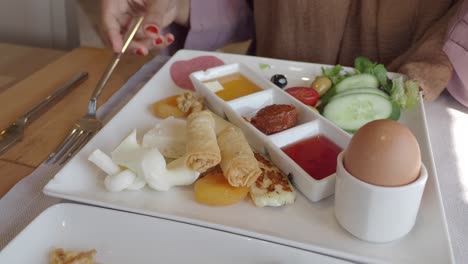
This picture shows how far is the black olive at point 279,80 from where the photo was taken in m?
1.16

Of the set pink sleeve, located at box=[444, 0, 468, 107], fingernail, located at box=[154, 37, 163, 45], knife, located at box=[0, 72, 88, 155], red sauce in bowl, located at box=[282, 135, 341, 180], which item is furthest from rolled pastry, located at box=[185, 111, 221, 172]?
pink sleeve, located at box=[444, 0, 468, 107]

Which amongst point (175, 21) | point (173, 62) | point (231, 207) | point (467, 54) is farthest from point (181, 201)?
point (175, 21)

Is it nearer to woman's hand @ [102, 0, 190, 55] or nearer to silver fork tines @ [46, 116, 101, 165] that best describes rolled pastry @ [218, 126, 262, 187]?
silver fork tines @ [46, 116, 101, 165]

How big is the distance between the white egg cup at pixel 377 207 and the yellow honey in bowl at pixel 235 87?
433mm

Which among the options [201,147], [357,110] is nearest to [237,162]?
[201,147]

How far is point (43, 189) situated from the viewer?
2.59 ft

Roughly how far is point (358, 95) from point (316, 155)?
23cm

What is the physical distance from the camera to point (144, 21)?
1314mm

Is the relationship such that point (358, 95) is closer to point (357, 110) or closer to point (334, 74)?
point (357, 110)

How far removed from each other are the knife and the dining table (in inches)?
0.5

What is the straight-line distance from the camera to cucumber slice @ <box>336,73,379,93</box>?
111 centimetres

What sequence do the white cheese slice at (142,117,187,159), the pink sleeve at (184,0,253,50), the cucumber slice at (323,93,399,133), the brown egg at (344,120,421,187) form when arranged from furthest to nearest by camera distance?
the pink sleeve at (184,0,253,50) < the cucumber slice at (323,93,399,133) < the white cheese slice at (142,117,187,159) < the brown egg at (344,120,421,187)

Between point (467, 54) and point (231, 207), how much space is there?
66 cm

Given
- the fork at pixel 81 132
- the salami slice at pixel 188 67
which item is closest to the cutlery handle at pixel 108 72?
the fork at pixel 81 132
